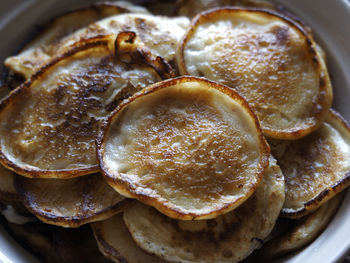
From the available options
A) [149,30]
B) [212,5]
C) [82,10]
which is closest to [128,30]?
[149,30]

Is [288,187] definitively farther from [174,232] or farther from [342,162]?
[174,232]

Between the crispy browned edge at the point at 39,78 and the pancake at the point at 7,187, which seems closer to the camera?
the crispy browned edge at the point at 39,78

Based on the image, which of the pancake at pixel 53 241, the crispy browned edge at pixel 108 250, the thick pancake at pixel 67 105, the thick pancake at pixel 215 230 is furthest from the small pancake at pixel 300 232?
Result: the thick pancake at pixel 67 105

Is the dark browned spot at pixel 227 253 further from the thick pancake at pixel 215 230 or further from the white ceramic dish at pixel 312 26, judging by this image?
the white ceramic dish at pixel 312 26

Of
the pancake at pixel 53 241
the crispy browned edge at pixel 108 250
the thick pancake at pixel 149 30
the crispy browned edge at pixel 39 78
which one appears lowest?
the pancake at pixel 53 241

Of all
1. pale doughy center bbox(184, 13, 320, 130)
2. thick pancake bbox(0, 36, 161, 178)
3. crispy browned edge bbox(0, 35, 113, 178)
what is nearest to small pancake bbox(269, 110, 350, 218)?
pale doughy center bbox(184, 13, 320, 130)
